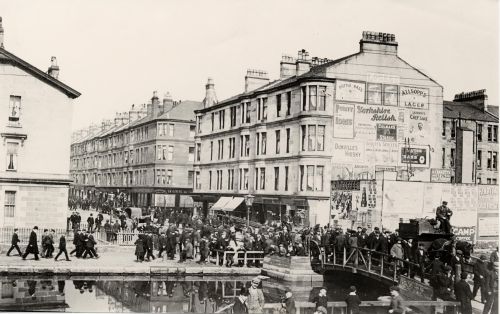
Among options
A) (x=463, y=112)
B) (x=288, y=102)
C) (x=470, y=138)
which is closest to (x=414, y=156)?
(x=470, y=138)

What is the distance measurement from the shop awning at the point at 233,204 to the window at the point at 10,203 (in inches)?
689

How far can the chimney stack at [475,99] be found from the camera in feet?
104

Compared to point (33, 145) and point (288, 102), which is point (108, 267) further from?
point (288, 102)

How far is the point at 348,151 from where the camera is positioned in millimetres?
34312

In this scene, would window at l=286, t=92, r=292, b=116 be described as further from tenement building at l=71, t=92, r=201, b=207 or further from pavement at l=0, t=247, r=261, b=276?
tenement building at l=71, t=92, r=201, b=207

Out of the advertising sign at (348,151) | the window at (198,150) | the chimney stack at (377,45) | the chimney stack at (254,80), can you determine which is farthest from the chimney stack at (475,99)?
the window at (198,150)

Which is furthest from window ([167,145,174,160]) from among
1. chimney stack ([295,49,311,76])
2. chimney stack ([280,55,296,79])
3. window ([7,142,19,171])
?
window ([7,142,19,171])

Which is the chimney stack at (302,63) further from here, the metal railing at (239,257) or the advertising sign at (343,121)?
the metal railing at (239,257)

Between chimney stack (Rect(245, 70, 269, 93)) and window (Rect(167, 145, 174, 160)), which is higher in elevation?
chimney stack (Rect(245, 70, 269, 93))

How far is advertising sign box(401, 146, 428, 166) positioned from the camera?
112 feet

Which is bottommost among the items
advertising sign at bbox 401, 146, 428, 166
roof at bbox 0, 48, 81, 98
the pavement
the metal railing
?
the pavement

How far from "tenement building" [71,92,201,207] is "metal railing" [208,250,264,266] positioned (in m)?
31.5

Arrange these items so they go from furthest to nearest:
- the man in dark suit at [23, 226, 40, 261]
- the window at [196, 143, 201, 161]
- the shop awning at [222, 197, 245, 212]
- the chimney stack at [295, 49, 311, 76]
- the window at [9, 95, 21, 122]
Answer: the window at [196, 143, 201, 161], the shop awning at [222, 197, 245, 212], the chimney stack at [295, 49, 311, 76], the window at [9, 95, 21, 122], the man in dark suit at [23, 226, 40, 261]

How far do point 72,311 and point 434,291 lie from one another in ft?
35.6
